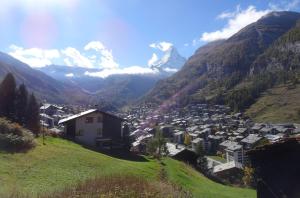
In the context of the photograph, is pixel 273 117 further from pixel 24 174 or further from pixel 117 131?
pixel 24 174

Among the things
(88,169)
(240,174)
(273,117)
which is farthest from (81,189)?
(273,117)

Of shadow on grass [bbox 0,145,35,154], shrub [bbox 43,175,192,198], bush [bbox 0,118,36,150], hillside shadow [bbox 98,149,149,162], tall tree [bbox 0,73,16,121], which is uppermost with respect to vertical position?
tall tree [bbox 0,73,16,121]

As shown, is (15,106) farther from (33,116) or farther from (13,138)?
(13,138)

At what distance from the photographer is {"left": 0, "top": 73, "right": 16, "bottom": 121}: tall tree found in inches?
1933

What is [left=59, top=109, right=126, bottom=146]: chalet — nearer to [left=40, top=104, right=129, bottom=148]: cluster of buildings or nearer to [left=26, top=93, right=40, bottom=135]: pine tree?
[left=40, top=104, right=129, bottom=148]: cluster of buildings

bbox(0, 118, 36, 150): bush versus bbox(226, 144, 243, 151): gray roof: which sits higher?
bbox(0, 118, 36, 150): bush

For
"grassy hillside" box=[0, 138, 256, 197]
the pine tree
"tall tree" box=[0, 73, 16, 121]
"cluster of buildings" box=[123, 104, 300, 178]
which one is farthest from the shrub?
"cluster of buildings" box=[123, 104, 300, 178]

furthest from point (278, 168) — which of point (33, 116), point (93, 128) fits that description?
point (93, 128)

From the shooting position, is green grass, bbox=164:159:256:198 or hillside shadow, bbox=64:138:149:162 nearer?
green grass, bbox=164:159:256:198

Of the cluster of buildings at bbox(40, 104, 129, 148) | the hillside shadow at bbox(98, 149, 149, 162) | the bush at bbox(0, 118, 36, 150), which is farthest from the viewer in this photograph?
the cluster of buildings at bbox(40, 104, 129, 148)

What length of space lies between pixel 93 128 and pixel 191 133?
103421 millimetres

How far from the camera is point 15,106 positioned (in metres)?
50.1

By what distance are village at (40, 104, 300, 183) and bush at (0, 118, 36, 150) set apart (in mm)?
18219

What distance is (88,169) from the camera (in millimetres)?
28500
